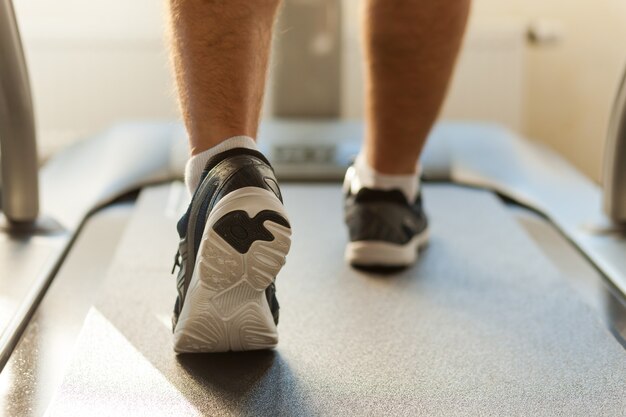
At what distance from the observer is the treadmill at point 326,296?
Result: 1.07 m

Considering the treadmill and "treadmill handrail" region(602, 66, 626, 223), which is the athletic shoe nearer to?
the treadmill

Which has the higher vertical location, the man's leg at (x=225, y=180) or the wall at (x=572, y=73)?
the man's leg at (x=225, y=180)

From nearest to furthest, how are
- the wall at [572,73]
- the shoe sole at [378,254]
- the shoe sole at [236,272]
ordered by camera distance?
the shoe sole at [236,272] < the shoe sole at [378,254] < the wall at [572,73]

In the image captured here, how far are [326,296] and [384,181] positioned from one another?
286 millimetres

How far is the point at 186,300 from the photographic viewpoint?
3.60ft

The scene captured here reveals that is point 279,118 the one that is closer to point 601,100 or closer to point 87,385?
point 601,100

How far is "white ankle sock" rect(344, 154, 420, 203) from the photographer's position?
5.26 ft

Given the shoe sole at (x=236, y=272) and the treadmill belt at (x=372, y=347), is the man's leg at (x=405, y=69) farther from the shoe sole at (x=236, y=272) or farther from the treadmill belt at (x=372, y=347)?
the shoe sole at (x=236, y=272)

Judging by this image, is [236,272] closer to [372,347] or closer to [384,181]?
[372,347]

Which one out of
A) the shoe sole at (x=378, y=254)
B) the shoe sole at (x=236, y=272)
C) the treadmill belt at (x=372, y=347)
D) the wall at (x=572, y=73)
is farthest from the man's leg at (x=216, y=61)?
the wall at (x=572, y=73)

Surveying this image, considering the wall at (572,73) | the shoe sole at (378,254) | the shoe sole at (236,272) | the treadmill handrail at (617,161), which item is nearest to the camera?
the shoe sole at (236,272)

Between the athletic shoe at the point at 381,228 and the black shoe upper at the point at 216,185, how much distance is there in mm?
490

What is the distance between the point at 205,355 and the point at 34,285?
1.41 feet

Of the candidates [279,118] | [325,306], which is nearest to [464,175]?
[279,118]
